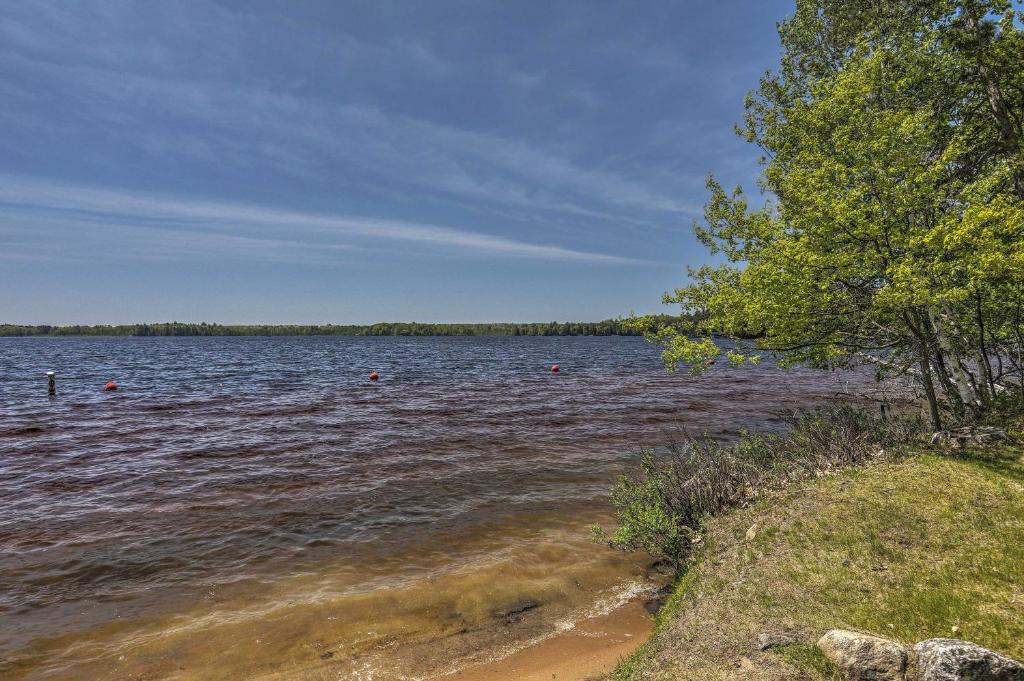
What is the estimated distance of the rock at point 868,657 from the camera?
4.69m

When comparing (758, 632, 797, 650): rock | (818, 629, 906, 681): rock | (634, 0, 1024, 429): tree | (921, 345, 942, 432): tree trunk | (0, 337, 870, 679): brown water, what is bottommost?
(0, 337, 870, 679): brown water

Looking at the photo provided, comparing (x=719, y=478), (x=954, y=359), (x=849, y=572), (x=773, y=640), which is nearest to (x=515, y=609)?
(x=773, y=640)

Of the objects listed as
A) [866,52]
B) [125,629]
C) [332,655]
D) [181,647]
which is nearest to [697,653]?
[332,655]

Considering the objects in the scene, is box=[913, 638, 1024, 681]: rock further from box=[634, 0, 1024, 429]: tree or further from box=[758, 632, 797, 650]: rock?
box=[634, 0, 1024, 429]: tree

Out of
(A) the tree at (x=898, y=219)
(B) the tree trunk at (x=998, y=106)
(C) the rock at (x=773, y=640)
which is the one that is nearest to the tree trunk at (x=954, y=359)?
(A) the tree at (x=898, y=219)

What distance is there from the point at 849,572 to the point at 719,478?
3142 mm

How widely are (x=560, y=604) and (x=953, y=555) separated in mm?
5781

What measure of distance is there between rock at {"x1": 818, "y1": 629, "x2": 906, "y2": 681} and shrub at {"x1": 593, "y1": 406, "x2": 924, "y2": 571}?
352 centimetres

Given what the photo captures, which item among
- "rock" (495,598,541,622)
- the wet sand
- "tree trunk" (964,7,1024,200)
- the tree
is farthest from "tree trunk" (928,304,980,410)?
"rock" (495,598,541,622)

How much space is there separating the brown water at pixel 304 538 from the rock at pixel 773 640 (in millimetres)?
3068

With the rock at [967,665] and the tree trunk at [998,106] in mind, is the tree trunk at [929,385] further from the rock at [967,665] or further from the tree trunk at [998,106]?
the rock at [967,665]

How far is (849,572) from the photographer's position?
660 centimetres

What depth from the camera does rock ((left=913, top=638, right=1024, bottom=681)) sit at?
422 centimetres

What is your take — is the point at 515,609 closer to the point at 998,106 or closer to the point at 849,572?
the point at 849,572
